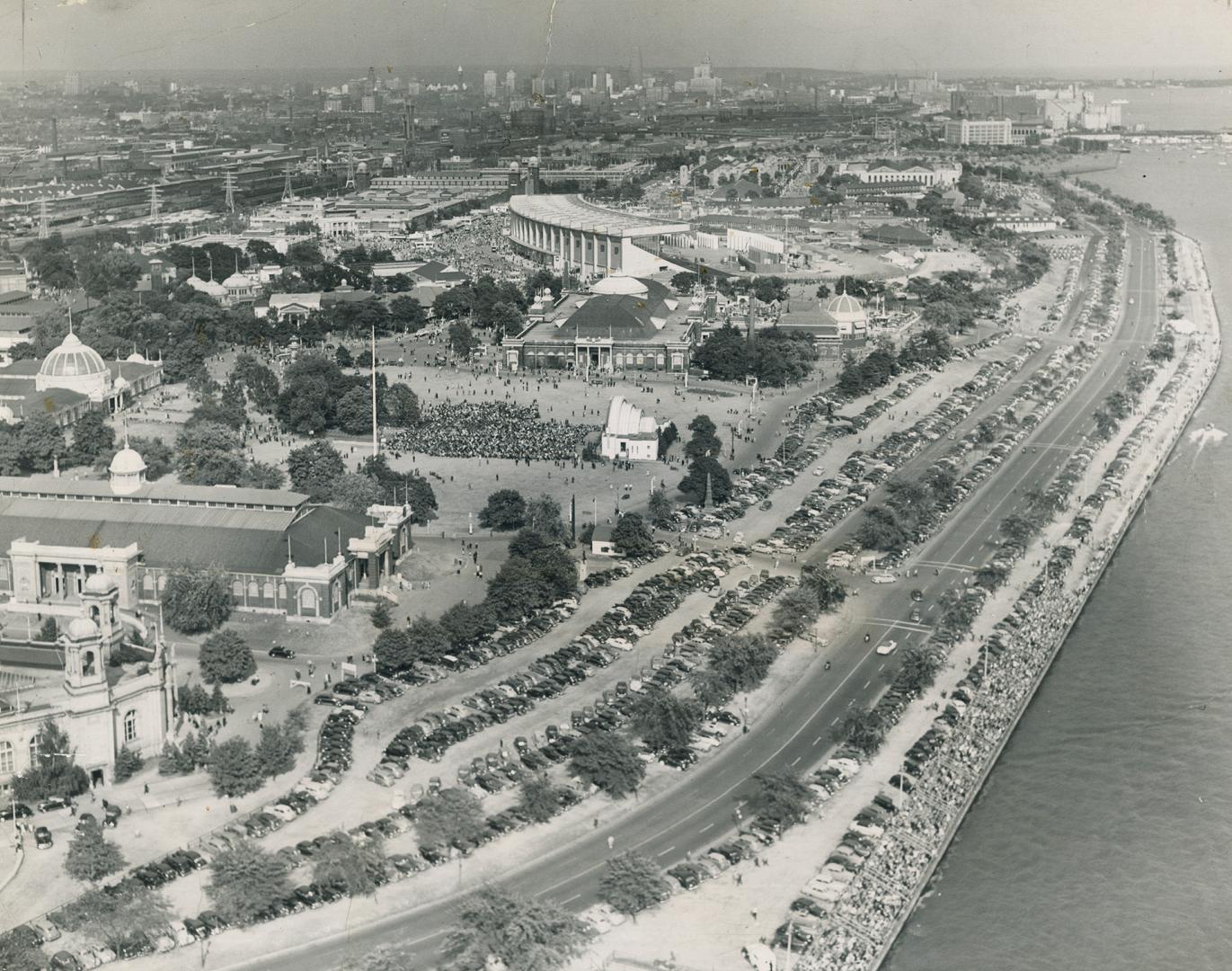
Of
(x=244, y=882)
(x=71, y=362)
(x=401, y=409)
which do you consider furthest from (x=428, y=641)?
(x=71, y=362)

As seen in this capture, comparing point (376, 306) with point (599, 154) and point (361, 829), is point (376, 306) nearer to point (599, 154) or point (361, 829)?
point (361, 829)

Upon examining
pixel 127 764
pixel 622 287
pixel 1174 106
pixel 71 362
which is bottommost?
pixel 127 764

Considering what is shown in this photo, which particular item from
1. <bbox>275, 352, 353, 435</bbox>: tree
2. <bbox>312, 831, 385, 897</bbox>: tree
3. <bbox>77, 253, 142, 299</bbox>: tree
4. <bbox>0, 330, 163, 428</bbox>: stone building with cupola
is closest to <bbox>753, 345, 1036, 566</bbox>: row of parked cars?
<bbox>275, 352, 353, 435</bbox>: tree

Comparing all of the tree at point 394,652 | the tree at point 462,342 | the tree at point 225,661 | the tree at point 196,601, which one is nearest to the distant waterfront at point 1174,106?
the tree at point 462,342

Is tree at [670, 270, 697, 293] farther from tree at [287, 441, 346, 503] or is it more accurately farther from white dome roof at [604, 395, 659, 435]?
tree at [287, 441, 346, 503]

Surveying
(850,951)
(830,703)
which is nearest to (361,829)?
(850,951)

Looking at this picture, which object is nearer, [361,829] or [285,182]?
[361,829]

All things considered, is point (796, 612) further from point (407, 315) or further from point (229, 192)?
point (229, 192)
